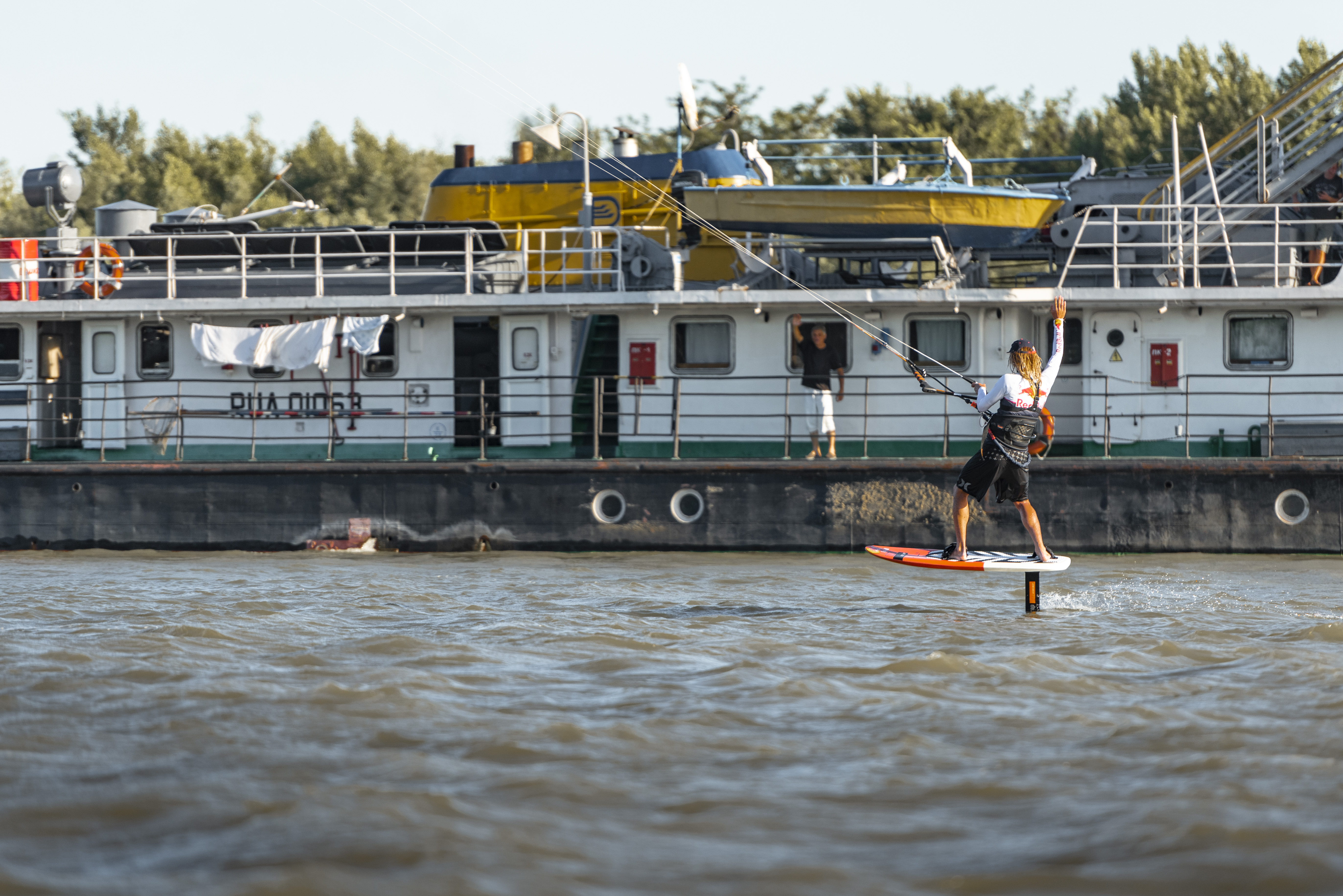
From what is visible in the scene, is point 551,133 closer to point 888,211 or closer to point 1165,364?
point 888,211

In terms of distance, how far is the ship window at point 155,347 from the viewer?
15.6m

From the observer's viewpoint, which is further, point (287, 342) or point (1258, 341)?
point (287, 342)

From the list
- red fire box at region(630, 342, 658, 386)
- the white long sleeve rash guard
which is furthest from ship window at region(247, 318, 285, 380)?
the white long sleeve rash guard

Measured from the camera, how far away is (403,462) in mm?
13945

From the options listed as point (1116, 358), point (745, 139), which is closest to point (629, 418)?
point (1116, 358)

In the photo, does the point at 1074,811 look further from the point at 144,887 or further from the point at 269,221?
the point at 269,221

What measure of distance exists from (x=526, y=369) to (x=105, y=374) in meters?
5.01

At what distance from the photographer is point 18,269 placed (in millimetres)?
16188

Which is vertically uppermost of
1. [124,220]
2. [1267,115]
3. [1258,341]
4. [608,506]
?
[1267,115]

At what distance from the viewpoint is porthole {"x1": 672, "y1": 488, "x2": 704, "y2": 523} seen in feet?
44.6

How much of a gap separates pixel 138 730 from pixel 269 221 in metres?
49.7

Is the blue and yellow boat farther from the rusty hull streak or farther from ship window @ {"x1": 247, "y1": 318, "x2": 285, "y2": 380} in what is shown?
the rusty hull streak

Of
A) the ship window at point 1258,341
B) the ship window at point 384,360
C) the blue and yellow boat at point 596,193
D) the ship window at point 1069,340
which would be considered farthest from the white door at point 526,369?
the ship window at point 1258,341

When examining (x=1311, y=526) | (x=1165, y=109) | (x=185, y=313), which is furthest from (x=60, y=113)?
(x=1311, y=526)
